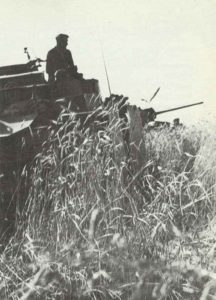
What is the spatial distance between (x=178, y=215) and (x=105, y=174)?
0.59 m

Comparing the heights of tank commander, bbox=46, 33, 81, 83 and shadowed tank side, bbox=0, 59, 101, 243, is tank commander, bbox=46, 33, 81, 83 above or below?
above

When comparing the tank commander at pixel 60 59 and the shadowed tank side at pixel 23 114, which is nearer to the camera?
the shadowed tank side at pixel 23 114

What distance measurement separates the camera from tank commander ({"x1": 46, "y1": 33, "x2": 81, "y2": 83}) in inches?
285

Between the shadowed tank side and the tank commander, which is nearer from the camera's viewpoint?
the shadowed tank side

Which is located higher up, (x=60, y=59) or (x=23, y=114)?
(x=60, y=59)

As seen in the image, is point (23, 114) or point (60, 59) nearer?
point (23, 114)

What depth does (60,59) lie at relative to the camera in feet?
24.2

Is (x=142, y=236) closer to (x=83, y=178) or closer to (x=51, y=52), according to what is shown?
(x=83, y=178)

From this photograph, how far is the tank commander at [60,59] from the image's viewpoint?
7238 mm

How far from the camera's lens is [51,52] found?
24.4 feet

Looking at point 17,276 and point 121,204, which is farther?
point 121,204

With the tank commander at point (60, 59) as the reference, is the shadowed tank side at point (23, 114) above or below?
below

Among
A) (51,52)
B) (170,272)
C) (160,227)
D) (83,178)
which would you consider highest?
(51,52)

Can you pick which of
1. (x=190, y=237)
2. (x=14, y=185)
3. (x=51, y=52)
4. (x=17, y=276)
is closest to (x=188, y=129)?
(x=51, y=52)
